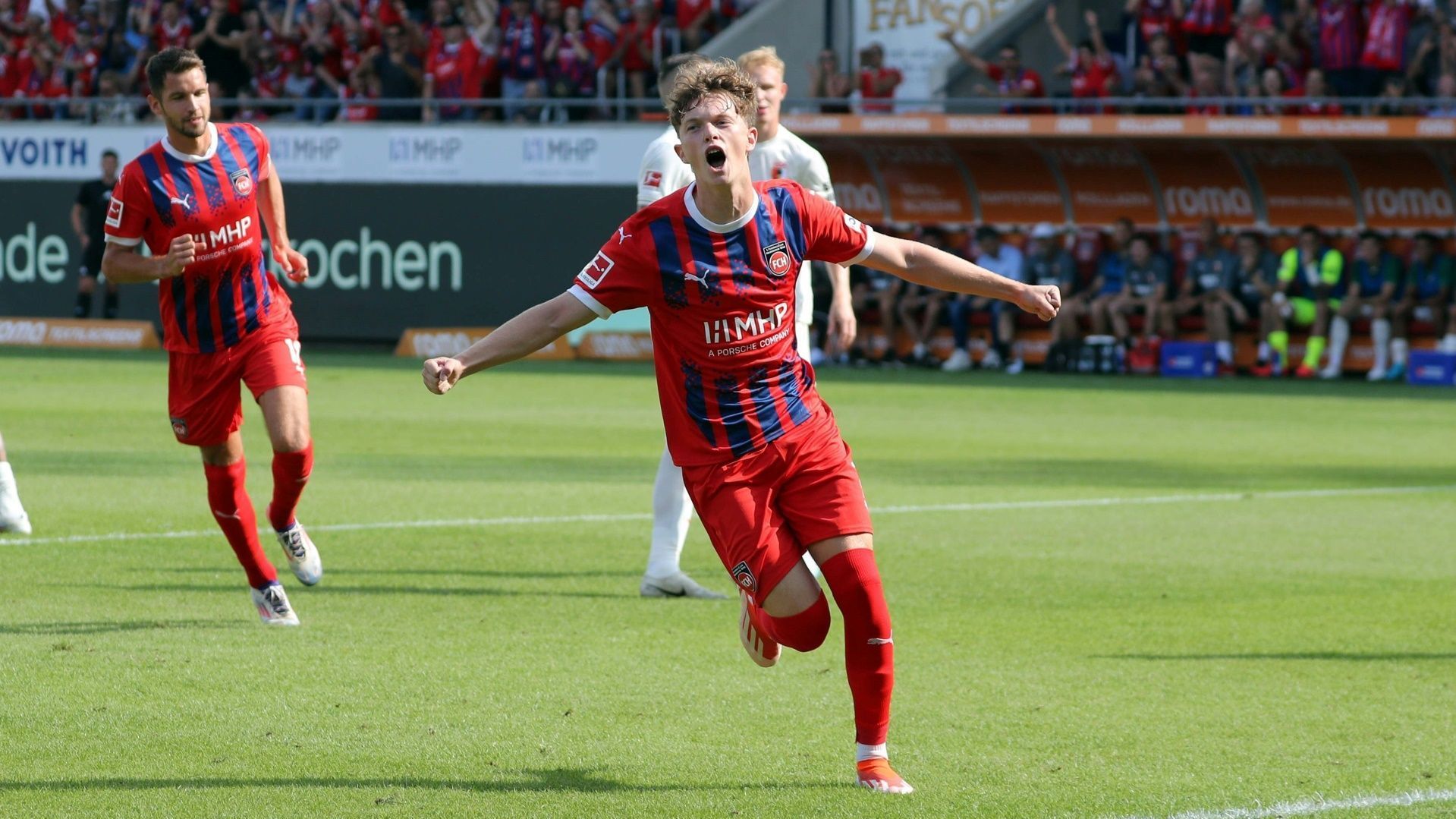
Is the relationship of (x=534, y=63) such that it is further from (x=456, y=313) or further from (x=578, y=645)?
(x=578, y=645)

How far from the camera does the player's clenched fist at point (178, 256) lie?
7.47 meters

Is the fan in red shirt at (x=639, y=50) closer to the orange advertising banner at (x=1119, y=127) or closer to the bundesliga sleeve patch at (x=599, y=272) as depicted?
the orange advertising banner at (x=1119, y=127)

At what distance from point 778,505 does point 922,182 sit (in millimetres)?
22432

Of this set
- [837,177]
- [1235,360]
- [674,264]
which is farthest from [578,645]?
[837,177]

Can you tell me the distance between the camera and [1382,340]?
23938mm

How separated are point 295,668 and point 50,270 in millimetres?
24432

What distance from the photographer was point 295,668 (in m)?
6.87

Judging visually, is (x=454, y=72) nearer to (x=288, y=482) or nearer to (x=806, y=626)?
(x=288, y=482)

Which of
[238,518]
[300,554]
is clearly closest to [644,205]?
[300,554]

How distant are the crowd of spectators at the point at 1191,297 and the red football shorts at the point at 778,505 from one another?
19149 mm

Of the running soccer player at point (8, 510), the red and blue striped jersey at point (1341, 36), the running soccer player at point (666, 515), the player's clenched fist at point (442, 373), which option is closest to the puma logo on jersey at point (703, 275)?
the player's clenched fist at point (442, 373)

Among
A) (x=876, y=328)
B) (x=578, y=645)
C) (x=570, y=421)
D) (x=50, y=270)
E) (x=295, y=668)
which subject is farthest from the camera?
(x=50, y=270)

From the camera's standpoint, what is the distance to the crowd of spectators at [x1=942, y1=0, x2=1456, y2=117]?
77.8ft

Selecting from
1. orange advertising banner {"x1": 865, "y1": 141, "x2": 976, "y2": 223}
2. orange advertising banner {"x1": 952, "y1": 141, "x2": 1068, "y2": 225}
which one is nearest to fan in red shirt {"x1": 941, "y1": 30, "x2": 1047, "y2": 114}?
orange advertising banner {"x1": 952, "y1": 141, "x2": 1068, "y2": 225}
